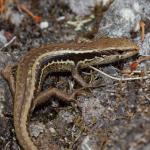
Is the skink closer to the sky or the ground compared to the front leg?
closer to the sky

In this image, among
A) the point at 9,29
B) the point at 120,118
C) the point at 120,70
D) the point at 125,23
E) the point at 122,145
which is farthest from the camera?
the point at 9,29

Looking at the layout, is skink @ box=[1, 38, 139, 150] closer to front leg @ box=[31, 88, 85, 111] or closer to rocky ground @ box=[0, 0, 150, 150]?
front leg @ box=[31, 88, 85, 111]

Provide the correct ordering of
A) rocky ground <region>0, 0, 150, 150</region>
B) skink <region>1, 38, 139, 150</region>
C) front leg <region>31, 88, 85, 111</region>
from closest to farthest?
rocky ground <region>0, 0, 150, 150</region>
skink <region>1, 38, 139, 150</region>
front leg <region>31, 88, 85, 111</region>

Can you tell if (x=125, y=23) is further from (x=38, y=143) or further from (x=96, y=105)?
(x=38, y=143)

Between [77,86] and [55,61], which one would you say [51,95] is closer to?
[77,86]

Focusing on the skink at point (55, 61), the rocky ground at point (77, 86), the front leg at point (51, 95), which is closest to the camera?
the rocky ground at point (77, 86)

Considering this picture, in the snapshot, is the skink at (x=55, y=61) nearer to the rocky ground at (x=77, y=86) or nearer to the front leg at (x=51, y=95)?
the front leg at (x=51, y=95)

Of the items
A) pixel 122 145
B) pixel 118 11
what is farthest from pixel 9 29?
pixel 122 145

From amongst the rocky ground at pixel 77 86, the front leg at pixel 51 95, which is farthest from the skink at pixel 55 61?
the rocky ground at pixel 77 86

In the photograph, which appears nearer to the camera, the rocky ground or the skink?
the rocky ground

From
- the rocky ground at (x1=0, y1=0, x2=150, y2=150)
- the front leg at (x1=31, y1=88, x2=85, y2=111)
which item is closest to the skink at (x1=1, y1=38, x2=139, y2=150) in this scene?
the front leg at (x1=31, y1=88, x2=85, y2=111)

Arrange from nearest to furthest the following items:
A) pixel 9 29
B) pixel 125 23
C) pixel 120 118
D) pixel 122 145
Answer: pixel 122 145 → pixel 120 118 → pixel 125 23 → pixel 9 29
